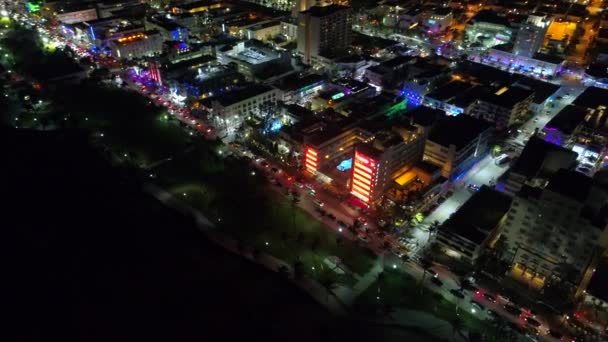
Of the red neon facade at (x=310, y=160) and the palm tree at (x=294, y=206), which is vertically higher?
the red neon facade at (x=310, y=160)

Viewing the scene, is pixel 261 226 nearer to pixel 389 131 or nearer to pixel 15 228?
pixel 389 131

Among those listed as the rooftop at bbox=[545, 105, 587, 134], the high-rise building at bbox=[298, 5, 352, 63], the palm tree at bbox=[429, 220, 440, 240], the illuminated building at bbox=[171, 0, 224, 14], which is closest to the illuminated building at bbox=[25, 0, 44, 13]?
the illuminated building at bbox=[171, 0, 224, 14]

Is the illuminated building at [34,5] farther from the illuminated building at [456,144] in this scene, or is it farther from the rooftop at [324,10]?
the illuminated building at [456,144]

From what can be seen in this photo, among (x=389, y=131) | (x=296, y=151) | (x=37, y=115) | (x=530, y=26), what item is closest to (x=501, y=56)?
(x=530, y=26)

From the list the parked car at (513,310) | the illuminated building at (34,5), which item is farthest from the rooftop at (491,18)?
the illuminated building at (34,5)

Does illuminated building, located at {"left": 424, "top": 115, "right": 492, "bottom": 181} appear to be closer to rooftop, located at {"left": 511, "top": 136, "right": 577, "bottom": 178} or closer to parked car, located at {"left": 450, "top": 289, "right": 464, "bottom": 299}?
rooftop, located at {"left": 511, "top": 136, "right": 577, "bottom": 178}

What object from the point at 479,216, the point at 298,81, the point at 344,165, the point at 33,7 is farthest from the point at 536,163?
the point at 33,7
